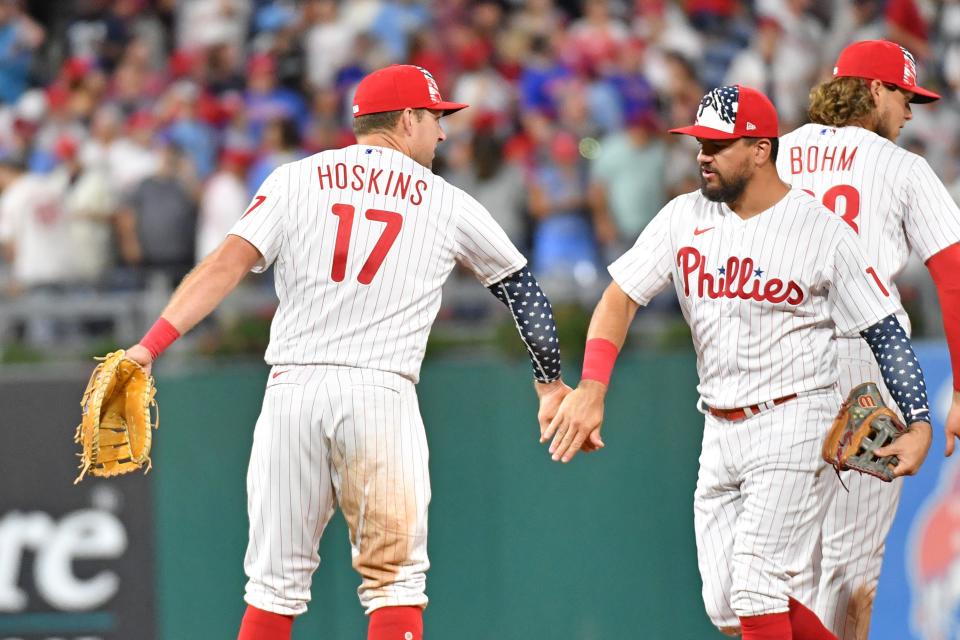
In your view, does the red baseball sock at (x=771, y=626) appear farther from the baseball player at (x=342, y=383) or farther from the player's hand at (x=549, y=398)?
the baseball player at (x=342, y=383)

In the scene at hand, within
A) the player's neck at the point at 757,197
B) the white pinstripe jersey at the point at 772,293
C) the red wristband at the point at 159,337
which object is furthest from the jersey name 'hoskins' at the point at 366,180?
the player's neck at the point at 757,197

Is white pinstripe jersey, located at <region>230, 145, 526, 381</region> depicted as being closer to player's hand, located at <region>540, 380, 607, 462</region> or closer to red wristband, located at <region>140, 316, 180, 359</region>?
red wristband, located at <region>140, 316, 180, 359</region>

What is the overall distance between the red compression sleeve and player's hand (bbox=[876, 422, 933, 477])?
0.47 m

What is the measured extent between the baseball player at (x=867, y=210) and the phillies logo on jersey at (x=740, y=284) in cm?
56

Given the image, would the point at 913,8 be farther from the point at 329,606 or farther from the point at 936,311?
the point at 329,606

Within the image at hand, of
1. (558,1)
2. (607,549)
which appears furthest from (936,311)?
(558,1)

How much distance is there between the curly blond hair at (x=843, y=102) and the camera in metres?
6.14

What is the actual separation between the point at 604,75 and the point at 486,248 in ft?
18.4

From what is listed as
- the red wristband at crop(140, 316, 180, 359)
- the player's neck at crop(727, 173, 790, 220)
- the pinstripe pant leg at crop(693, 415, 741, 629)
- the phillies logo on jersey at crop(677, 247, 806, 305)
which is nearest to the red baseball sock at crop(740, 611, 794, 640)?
the pinstripe pant leg at crop(693, 415, 741, 629)

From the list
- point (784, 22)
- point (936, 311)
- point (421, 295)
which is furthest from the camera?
point (784, 22)

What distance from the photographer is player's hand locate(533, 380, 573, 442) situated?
5840 millimetres

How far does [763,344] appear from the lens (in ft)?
18.2

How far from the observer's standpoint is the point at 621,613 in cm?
849

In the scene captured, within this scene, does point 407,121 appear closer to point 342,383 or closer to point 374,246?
point 374,246
